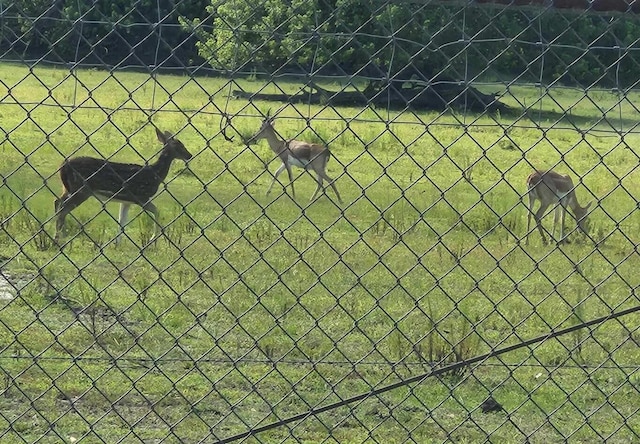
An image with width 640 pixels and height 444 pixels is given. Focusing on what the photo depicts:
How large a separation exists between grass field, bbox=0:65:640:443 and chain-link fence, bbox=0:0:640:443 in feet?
0.11

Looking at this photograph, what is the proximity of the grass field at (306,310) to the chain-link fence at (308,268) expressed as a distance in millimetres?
33

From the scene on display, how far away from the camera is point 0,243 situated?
10508 mm

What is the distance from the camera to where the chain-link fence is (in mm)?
3387

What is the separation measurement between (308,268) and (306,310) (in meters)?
4.43

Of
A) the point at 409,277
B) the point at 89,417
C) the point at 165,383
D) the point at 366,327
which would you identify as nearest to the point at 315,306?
the point at 366,327

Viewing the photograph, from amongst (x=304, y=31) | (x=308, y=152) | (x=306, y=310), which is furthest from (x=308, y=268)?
(x=308, y=152)

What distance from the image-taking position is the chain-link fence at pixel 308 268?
11.1 ft

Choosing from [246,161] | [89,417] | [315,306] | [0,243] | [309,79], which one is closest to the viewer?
[309,79]

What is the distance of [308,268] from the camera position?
Result: 948cm

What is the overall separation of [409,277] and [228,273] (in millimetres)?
1671

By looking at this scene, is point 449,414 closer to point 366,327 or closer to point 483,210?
point 366,327

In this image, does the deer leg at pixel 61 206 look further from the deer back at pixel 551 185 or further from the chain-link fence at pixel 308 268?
A: the deer back at pixel 551 185

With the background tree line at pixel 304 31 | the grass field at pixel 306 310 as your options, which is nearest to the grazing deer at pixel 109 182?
the grass field at pixel 306 310

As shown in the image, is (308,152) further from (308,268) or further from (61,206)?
(308,268)
